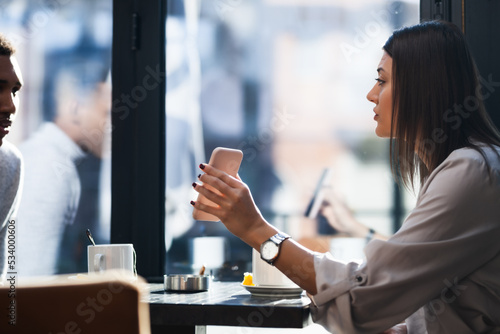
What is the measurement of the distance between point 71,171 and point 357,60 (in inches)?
46.3

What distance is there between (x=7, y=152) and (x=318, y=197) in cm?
109

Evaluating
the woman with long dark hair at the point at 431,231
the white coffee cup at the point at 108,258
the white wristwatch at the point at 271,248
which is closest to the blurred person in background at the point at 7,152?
the white coffee cup at the point at 108,258

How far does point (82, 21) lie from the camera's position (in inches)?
96.8

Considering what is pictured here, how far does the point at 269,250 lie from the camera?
1446mm

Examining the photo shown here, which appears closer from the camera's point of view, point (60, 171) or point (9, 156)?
point (9, 156)

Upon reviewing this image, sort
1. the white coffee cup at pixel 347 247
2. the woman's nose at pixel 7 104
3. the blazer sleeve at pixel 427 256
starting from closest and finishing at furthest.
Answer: the blazer sleeve at pixel 427 256, the woman's nose at pixel 7 104, the white coffee cup at pixel 347 247

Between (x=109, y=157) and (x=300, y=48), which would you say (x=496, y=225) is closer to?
(x=300, y=48)

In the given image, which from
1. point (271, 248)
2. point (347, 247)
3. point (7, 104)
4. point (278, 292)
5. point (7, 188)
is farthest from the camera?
point (347, 247)

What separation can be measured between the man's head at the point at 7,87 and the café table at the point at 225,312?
72cm

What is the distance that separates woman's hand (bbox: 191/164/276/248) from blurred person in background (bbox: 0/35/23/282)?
0.78m

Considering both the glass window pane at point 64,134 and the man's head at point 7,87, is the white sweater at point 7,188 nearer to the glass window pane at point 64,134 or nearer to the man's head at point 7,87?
the man's head at point 7,87

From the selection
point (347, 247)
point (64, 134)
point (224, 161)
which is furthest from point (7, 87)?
point (347, 247)

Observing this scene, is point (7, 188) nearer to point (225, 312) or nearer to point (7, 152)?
point (7, 152)

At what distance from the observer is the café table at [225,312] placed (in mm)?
1522
